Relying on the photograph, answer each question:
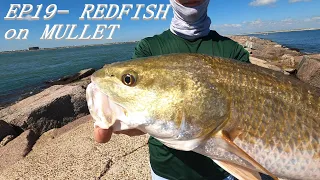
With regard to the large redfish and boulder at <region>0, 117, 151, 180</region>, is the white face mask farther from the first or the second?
boulder at <region>0, 117, 151, 180</region>

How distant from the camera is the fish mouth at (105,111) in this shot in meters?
2.05

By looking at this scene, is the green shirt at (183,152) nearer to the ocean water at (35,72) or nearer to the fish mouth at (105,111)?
the fish mouth at (105,111)

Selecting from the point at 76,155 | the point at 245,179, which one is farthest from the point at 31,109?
the point at 245,179

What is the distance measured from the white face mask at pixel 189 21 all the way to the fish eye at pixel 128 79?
2.73ft

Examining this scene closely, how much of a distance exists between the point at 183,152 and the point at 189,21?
1.19 metres

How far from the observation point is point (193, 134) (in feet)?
6.75

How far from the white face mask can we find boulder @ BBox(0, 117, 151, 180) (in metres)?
2.55

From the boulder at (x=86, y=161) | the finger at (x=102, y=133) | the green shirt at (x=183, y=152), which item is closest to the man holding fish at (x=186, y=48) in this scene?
the green shirt at (x=183, y=152)

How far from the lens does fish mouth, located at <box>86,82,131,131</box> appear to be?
2047mm

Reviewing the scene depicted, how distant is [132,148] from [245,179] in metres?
3.47

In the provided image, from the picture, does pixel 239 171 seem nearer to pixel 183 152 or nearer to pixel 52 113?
pixel 183 152

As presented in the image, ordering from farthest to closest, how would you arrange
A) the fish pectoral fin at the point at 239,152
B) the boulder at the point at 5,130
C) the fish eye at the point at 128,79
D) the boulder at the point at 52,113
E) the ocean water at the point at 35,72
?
the ocean water at the point at 35,72 < the boulder at the point at 52,113 < the boulder at the point at 5,130 < the fish eye at the point at 128,79 < the fish pectoral fin at the point at 239,152

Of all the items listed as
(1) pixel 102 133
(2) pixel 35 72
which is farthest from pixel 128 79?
(2) pixel 35 72

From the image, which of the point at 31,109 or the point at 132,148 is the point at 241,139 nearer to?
the point at 132,148
